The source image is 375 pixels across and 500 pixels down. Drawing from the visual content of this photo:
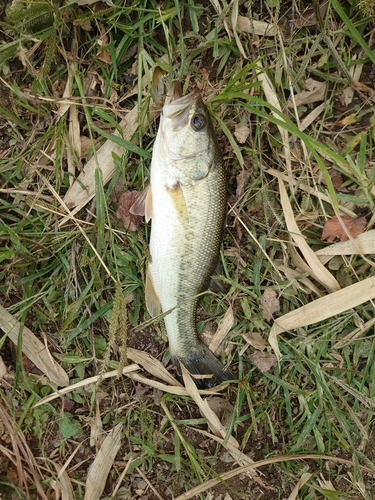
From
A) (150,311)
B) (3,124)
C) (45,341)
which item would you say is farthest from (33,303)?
(3,124)

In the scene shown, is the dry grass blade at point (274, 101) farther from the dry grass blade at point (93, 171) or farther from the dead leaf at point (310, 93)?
the dry grass blade at point (93, 171)

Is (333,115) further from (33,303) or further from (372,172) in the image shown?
(33,303)

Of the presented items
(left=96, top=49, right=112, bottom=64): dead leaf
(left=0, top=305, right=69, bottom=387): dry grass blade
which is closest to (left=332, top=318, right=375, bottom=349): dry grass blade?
(left=0, top=305, right=69, bottom=387): dry grass blade

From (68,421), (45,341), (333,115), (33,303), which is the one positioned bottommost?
(68,421)

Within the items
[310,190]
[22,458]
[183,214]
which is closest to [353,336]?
[310,190]

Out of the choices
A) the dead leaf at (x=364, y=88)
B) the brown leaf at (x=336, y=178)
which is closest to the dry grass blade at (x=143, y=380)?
the brown leaf at (x=336, y=178)
